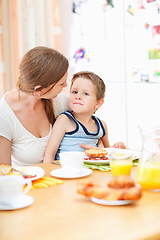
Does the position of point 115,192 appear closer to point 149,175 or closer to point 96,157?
point 149,175

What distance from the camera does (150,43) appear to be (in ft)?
11.1

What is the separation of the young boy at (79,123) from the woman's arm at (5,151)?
0.18 metres

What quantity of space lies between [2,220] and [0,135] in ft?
2.99

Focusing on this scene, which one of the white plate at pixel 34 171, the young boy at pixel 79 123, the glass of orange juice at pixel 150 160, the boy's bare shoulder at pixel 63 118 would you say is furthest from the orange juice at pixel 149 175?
the boy's bare shoulder at pixel 63 118

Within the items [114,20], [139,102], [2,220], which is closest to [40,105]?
[2,220]

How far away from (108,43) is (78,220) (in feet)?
10.2

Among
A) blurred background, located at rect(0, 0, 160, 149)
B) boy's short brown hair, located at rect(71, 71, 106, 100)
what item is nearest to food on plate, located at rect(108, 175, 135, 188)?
boy's short brown hair, located at rect(71, 71, 106, 100)

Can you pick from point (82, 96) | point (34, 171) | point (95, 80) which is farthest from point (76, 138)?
point (34, 171)

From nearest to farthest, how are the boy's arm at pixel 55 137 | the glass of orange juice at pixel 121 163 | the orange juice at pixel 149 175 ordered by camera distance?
the orange juice at pixel 149 175 < the glass of orange juice at pixel 121 163 < the boy's arm at pixel 55 137

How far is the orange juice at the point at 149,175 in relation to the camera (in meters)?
1.01

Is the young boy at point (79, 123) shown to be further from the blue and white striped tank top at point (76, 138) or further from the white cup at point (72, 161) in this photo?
the white cup at point (72, 161)

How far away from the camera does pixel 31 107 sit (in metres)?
1.83

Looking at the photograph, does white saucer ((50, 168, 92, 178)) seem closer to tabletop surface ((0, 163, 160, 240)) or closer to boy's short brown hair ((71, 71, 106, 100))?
tabletop surface ((0, 163, 160, 240))

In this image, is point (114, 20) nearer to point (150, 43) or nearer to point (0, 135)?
point (150, 43)
